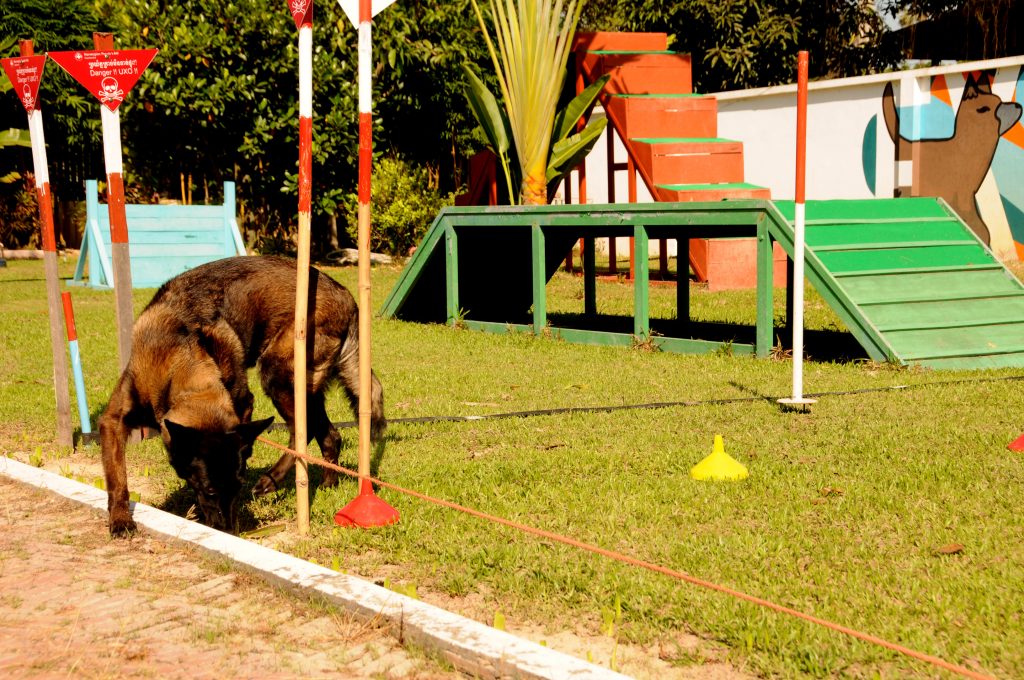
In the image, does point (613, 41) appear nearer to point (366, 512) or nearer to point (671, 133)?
point (671, 133)

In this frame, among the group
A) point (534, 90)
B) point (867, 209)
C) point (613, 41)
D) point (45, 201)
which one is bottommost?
point (867, 209)

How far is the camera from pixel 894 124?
18.7m

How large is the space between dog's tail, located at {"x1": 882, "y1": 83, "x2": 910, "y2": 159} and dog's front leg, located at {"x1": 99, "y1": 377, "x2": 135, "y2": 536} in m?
16.3

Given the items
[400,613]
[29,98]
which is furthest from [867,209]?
[400,613]

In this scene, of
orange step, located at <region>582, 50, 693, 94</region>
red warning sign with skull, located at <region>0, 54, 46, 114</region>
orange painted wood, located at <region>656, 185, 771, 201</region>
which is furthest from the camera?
orange step, located at <region>582, 50, 693, 94</region>

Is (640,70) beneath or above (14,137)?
above

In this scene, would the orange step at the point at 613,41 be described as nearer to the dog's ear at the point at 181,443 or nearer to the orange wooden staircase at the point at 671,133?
the orange wooden staircase at the point at 671,133

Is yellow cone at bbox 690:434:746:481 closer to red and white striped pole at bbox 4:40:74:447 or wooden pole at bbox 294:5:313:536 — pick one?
wooden pole at bbox 294:5:313:536

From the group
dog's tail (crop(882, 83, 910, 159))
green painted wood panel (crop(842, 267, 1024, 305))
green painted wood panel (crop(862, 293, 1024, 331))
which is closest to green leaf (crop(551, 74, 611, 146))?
dog's tail (crop(882, 83, 910, 159))

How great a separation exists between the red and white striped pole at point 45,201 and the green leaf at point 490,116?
9488 mm

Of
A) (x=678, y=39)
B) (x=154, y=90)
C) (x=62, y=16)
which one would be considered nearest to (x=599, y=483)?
(x=154, y=90)

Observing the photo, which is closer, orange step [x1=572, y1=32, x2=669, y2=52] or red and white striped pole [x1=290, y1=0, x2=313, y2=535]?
red and white striped pole [x1=290, y1=0, x2=313, y2=535]

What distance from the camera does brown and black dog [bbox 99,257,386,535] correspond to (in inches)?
191

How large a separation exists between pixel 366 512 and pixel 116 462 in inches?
48.0
